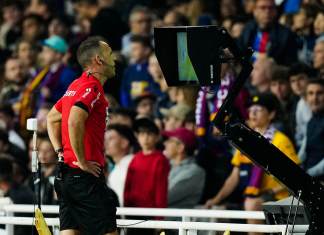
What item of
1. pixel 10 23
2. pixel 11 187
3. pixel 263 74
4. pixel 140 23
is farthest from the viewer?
pixel 10 23

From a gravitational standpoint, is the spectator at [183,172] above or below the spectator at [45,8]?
below

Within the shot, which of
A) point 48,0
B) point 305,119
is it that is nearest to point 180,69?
point 305,119

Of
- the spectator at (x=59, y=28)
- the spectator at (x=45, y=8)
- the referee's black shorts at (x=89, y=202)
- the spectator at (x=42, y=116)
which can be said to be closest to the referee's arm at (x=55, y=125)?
the referee's black shorts at (x=89, y=202)

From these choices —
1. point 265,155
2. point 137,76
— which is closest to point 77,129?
point 265,155

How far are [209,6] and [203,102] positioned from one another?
405cm

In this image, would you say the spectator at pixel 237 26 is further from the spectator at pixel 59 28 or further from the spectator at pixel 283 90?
the spectator at pixel 59 28

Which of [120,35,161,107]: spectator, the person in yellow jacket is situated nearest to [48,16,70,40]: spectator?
[120,35,161,107]: spectator

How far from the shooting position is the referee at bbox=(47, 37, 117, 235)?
27.7ft

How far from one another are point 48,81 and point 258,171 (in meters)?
4.69

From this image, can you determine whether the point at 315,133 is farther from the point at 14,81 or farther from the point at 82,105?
the point at 14,81

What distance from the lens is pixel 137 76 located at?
14.8 m

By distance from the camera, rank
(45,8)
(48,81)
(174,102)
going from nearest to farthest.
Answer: (174,102)
(48,81)
(45,8)

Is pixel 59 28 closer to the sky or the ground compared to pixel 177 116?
closer to the sky

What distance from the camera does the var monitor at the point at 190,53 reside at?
25.7ft
